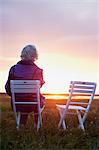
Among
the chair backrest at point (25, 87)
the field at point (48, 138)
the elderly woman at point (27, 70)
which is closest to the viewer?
the field at point (48, 138)

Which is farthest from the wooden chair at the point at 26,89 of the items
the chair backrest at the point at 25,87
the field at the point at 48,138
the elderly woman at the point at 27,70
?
the field at the point at 48,138

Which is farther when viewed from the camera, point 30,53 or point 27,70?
point 27,70

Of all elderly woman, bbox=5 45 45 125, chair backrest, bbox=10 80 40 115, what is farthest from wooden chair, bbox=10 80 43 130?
elderly woman, bbox=5 45 45 125

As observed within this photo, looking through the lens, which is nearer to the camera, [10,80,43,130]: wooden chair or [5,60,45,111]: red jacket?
[10,80,43,130]: wooden chair

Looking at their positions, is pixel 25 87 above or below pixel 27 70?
below

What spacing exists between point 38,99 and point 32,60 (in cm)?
64

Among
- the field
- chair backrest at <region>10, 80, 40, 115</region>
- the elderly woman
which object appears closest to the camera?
the field

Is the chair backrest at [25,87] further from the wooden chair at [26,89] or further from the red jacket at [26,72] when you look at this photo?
the red jacket at [26,72]

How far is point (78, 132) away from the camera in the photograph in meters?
8.12

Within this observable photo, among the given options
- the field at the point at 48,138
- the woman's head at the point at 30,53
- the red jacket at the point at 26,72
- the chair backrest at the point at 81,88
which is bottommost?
the field at the point at 48,138

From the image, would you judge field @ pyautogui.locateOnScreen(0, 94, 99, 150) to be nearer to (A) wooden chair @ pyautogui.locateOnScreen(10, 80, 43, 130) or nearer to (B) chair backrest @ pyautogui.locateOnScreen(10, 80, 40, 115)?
(A) wooden chair @ pyautogui.locateOnScreen(10, 80, 43, 130)

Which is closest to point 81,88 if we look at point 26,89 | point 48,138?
point 26,89

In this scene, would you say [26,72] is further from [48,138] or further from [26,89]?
[48,138]

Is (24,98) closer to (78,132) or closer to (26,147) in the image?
(78,132)
